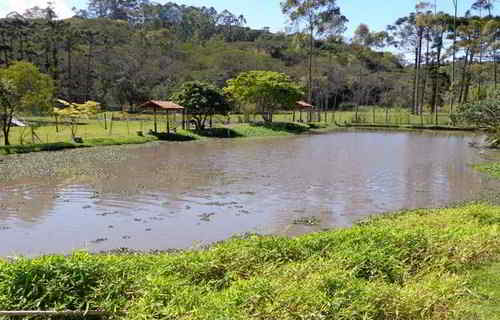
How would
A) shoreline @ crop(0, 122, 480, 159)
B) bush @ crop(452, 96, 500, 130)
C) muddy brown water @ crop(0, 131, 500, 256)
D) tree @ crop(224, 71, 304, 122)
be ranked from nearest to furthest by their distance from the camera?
muddy brown water @ crop(0, 131, 500, 256)
shoreline @ crop(0, 122, 480, 159)
bush @ crop(452, 96, 500, 130)
tree @ crop(224, 71, 304, 122)

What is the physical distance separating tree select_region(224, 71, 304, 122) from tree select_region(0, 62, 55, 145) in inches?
690

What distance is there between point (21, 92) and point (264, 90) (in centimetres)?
1953

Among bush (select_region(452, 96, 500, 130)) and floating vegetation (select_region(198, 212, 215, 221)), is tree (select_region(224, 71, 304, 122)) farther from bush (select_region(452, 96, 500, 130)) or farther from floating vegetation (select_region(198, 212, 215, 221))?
floating vegetation (select_region(198, 212, 215, 221))

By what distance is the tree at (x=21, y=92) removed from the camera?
76.6 ft

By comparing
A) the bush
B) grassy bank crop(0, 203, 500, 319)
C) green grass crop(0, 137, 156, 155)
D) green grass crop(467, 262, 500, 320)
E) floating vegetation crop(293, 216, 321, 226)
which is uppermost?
the bush

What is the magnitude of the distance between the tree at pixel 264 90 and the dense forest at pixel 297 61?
10.3 meters

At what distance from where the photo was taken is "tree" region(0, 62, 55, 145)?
23.4 meters

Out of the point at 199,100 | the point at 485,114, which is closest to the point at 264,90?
the point at 199,100

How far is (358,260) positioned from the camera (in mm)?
6309

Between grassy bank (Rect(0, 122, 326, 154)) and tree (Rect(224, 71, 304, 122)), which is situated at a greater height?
tree (Rect(224, 71, 304, 122))

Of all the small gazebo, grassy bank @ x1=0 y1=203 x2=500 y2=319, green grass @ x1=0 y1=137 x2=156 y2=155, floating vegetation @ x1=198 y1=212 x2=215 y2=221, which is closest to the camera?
grassy bank @ x1=0 y1=203 x2=500 y2=319

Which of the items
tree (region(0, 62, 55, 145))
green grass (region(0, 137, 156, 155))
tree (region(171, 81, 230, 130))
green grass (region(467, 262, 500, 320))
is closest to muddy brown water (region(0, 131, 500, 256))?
green grass (region(0, 137, 156, 155))

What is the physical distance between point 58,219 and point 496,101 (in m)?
23.1

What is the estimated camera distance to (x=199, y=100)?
107 ft
